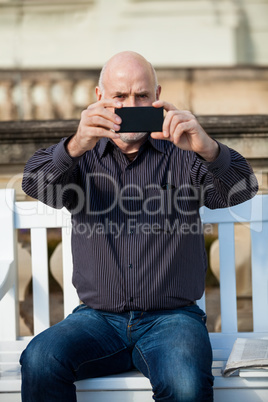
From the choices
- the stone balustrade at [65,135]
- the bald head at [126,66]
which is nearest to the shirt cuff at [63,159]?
the bald head at [126,66]

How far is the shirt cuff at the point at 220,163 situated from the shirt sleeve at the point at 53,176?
1.47 feet

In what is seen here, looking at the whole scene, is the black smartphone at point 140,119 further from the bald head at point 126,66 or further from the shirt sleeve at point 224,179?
the bald head at point 126,66

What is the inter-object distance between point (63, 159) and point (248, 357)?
90 cm

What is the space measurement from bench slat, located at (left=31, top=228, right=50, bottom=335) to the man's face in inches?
24.1

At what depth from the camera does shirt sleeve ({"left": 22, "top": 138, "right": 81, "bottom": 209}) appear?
239 centimetres

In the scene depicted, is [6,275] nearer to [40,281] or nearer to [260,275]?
[40,281]

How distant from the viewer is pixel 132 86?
253 centimetres

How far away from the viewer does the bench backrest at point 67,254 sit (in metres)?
2.83

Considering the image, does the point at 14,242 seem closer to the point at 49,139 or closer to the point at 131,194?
the point at 131,194

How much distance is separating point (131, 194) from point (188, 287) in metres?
0.39

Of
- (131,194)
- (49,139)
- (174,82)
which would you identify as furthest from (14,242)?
(174,82)

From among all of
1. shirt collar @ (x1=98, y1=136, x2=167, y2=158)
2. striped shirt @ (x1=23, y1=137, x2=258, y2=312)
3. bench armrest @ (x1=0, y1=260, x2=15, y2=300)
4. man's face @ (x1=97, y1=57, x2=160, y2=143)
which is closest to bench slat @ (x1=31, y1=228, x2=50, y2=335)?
bench armrest @ (x1=0, y1=260, x2=15, y2=300)

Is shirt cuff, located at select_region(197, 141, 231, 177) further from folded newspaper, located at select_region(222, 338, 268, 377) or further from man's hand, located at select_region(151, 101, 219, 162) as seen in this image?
folded newspaper, located at select_region(222, 338, 268, 377)

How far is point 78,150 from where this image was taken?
2.33m
